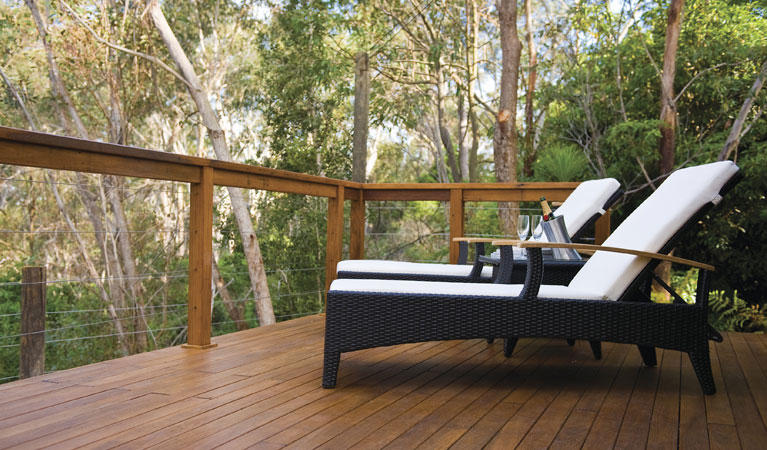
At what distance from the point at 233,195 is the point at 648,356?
7.21m

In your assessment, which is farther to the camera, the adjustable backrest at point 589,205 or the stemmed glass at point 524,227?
the adjustable backrest at point 589,205

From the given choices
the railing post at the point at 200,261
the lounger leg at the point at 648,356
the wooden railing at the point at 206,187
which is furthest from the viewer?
the railing post at the point at 200,261

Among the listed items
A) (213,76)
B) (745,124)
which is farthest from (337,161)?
(745,124)

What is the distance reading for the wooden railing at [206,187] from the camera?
8.40 ft

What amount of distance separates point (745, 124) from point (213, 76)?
983 cm

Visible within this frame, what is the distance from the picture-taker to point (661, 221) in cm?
289

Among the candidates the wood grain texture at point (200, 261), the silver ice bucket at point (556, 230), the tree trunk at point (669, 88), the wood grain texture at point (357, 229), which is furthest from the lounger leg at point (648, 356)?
the tree trunk at point (669, 88)

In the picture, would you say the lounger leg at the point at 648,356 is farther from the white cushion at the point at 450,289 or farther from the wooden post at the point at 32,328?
the wooden post at the point at 32,328

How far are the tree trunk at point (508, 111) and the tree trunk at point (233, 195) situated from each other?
3.57 m

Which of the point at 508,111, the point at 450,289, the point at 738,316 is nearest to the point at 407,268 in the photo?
the point at 450,289

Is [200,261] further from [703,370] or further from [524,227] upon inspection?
[703,370]

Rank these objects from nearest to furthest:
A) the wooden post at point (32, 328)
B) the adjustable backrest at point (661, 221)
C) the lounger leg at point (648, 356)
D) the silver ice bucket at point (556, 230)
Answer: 1. the adjustable backrest at point (661, 221)
2. the lounger leg at point (648, 356)
3. the silver ice bucket at point (556, 230)
4. the wooden post at point (32, 328)

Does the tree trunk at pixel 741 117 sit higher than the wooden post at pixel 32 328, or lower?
higher

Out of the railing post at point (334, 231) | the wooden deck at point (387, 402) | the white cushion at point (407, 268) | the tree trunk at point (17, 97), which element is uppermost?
the tree trunk at point (17, 97)
